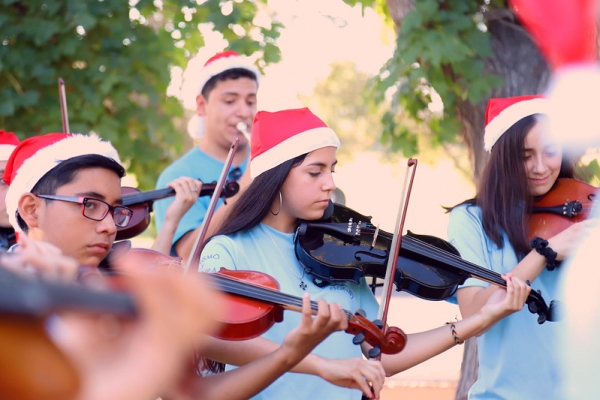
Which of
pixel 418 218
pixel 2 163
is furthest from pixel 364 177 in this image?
pixel 2 163

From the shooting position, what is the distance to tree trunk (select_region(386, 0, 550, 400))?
13.8 feet

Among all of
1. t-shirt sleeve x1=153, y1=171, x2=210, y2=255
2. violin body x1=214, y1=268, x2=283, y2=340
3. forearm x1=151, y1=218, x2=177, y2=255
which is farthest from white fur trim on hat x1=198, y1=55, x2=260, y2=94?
violin body x1=214, y1=268, x2=283, y2=340

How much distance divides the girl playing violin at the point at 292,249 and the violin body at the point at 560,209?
39 cm

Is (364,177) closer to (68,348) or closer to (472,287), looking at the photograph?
(472,287)

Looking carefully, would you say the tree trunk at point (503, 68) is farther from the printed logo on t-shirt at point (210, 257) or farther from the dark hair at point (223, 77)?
the printed logo on t-shirt at point (210, 257)

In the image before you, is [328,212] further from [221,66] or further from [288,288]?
[221,66]

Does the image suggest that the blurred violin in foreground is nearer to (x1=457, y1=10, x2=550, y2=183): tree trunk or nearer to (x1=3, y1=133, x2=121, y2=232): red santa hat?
(x1=3, y1=133, x2=121, y2=232): red santa hat

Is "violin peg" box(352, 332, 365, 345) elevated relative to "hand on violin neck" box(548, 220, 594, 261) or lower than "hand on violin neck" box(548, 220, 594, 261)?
lower

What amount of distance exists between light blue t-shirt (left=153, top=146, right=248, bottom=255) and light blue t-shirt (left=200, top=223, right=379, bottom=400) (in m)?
0.92

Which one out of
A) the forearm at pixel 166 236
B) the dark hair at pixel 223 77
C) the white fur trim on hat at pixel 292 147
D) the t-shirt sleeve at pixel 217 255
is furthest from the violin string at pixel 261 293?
the dark hair at pixel 223 77

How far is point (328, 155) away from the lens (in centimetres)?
280

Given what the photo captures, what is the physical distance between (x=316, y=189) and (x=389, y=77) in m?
1.65

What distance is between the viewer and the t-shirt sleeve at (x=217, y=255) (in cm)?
246

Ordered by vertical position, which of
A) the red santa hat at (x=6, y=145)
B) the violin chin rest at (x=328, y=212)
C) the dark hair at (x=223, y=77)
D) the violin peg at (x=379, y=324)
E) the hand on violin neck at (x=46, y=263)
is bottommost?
the hand on violin neck at (x=46, y=263)
